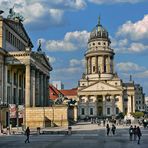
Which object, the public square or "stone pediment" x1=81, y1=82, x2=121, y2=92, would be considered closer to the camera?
the public square

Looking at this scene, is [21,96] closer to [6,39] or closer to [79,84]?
[6,39]

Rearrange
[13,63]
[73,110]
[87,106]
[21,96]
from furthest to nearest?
1. [87,106]
2. [73,110]
3. [21,96]
4. [13,63]

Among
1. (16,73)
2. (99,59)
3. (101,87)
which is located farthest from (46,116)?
(99,59)

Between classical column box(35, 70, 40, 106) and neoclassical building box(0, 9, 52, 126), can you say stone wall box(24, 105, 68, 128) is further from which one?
classical column box(35, 70, 40, 106)

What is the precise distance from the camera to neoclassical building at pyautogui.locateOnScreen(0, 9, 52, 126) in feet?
263

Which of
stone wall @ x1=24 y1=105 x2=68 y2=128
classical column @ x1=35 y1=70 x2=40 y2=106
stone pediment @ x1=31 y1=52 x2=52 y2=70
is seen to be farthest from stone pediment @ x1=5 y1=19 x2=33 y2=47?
stone wall @ x1=24 y1=105 x2=68 y2=128

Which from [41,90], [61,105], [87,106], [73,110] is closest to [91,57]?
[87,106]

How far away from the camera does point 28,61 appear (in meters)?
82.8

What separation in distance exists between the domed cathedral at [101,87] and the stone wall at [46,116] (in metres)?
93.5

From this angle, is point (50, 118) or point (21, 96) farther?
point (21, 96)

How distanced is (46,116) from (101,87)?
100244mm

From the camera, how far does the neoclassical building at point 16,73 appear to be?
8012cm

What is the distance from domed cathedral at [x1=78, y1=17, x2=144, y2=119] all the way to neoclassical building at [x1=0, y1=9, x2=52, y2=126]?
83.3 m

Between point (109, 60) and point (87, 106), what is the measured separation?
24.3 m
